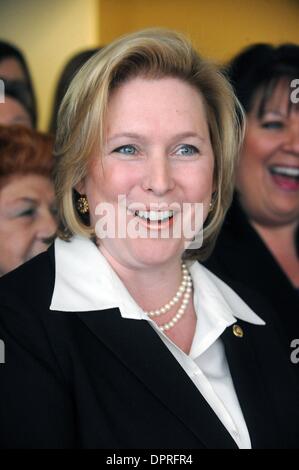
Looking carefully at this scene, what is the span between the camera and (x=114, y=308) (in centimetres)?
162

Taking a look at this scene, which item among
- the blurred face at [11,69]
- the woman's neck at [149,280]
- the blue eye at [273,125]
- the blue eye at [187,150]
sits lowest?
the woman's neck at [149,280]

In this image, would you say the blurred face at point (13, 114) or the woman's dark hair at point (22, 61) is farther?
the woman's dark hair at point (22, 61)

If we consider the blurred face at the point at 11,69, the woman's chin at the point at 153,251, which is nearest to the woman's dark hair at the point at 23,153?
the blurred face at the point at 11,69

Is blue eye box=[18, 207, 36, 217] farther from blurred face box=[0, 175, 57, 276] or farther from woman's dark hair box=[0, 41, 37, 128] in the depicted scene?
woman's dark hair box=[0, 41, 37, 128]

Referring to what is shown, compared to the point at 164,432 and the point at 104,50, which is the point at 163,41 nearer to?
the point at 104,50

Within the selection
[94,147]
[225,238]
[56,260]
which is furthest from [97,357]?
[225,238]

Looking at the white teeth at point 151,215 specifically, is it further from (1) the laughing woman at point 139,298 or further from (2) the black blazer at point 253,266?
(2) the black blazer at point 253,266

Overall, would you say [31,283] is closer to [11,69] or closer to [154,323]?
[154,323]

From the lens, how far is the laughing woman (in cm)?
147

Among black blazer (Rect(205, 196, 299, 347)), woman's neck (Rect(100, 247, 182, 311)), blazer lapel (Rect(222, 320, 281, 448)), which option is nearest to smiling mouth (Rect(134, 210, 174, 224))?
woman's neck (Rect(100, 247, 182, 311))

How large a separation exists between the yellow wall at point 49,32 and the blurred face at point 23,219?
3.00 ft

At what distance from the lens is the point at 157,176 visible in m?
1.64

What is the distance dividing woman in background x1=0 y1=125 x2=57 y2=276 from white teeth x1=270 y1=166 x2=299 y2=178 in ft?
3.10

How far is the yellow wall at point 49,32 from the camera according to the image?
2.84 meters
